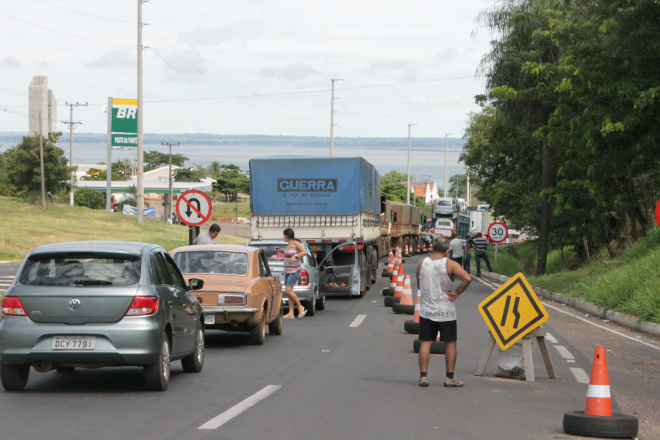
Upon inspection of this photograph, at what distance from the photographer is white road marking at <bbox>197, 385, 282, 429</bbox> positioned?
7571 millimetres

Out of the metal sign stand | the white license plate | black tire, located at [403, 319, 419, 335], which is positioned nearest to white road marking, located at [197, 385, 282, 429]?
the white license plate

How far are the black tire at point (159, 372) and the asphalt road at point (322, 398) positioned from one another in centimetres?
10

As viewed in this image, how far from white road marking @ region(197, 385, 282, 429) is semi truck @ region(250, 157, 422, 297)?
13.4m

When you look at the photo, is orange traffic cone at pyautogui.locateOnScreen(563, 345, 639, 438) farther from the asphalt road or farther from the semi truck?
the semi truck

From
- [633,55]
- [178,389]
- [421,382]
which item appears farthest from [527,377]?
[633,55]

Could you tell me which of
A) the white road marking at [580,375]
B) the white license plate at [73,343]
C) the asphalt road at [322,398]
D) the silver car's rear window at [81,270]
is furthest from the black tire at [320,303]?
the white license plate at [73,343]

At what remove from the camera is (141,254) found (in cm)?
929

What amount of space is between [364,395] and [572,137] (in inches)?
693

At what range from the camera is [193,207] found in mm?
20094

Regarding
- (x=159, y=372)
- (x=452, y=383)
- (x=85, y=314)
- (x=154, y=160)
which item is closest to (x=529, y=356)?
(x=452, y=383)

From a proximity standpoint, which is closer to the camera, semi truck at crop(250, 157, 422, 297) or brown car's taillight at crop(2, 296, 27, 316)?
brown car's taillight at crop(2, 296, 27, 316)

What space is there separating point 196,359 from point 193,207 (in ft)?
31.7

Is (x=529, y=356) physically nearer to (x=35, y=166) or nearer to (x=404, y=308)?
(x=404, y=308)

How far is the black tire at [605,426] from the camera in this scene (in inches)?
286
